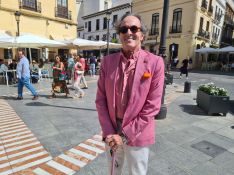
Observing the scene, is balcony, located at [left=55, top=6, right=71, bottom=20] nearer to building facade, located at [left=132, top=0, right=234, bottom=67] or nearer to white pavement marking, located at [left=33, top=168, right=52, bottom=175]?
building facade, located at [left=132, top=0, right=234, bottom=67]

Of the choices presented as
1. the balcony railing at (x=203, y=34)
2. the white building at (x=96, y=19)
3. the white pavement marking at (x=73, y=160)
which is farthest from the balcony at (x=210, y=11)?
the white pavement marking at (x=73, y=160)

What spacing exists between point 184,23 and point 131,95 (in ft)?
85.9

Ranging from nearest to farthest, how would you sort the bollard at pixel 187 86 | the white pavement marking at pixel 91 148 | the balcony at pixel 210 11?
the white pavement marking at pixel 91 148 < the bollard at pixel 187 86 < the balcony at pixel 210 11

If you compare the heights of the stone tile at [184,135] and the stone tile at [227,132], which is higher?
the stone tile at [184,135]

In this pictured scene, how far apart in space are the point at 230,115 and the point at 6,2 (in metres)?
17.2

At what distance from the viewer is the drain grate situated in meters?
3.64

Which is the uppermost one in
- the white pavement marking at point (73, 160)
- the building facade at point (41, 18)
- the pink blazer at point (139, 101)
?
the building facade at point (41, 18)

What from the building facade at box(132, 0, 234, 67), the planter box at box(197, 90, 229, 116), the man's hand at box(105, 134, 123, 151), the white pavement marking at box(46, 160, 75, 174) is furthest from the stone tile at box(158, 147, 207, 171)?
the building facade at box(132, 0, 234, 67)

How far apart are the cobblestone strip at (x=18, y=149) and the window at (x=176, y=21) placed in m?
24.8

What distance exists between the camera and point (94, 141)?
4039mm

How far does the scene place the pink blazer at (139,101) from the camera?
1.75 m

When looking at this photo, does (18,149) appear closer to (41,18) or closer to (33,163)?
(33,163)

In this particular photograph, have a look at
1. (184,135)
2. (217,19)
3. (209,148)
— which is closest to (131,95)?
(209,148)

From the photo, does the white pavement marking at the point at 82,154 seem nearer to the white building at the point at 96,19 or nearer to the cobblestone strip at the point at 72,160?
the cobblestone strip at the point at 72,160
